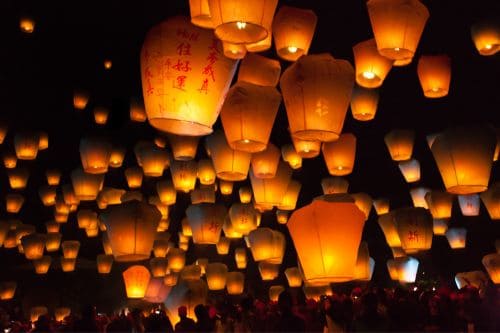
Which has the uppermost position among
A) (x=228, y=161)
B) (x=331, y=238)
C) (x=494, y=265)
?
(x=228, y=161)

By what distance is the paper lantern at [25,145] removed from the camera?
35.0 ft

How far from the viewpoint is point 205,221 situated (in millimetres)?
8781

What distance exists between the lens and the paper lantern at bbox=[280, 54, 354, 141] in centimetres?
497

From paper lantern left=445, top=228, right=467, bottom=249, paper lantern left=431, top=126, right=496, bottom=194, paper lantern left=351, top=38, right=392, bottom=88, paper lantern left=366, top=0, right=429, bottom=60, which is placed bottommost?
paper lantern left=431, top=126, right=496, bottom=194

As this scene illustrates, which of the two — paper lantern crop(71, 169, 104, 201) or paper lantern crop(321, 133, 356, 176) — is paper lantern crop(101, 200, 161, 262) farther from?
paper lantern crop(71, 169, 104, 201)

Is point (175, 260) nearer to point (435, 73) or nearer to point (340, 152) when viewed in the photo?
point (340, 152)

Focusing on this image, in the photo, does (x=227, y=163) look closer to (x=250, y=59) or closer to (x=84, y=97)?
(x=250, y=59)

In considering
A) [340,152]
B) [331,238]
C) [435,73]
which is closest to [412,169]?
[340,152]

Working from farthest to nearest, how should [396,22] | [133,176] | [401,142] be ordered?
[133,176]
[401,142]
[396,22]

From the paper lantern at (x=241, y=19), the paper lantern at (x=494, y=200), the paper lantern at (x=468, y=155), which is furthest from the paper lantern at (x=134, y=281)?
the paper lantern at (x=241, y=19)

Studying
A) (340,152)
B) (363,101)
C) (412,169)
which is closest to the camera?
(363,101)

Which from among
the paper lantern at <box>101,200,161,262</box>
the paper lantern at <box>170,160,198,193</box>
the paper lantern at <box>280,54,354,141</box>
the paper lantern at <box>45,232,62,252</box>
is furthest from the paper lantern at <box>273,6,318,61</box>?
the paper lantern at <box>45,232,62,252</box>

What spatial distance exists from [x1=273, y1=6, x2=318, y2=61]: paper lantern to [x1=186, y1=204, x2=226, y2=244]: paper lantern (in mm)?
3221

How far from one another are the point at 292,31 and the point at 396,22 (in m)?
1.15
